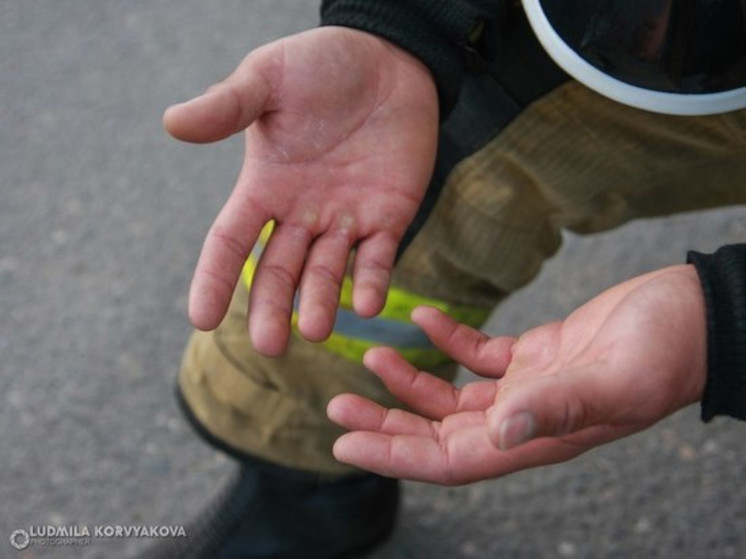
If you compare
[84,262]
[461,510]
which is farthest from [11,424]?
[461,510]

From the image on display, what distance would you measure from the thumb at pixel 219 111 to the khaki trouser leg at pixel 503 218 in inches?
9.2

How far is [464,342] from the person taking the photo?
1.10 meters

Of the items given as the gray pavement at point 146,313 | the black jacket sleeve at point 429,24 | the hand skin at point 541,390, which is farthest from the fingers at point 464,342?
the gray pavement at point 146,313

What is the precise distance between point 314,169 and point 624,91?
29 centimetres

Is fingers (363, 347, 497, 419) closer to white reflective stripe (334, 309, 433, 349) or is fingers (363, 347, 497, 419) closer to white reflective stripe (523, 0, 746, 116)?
white reflective stripe (334, 309, 433, 349)

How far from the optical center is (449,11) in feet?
3.59

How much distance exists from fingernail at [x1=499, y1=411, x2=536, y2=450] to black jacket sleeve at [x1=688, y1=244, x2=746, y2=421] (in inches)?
8.2

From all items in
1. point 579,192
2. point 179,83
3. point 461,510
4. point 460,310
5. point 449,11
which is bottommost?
point 461,510

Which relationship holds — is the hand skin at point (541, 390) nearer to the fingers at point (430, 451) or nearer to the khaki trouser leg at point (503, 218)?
the fingers at point (430, 451)

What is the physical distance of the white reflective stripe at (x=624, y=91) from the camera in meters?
1.02

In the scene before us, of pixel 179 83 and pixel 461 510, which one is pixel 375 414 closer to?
pixel 461 510

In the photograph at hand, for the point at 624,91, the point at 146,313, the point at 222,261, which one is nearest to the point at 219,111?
the point at 222,261

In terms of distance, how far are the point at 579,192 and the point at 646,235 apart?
27.7 inches

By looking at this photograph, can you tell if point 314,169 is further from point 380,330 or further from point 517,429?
point 517,429
